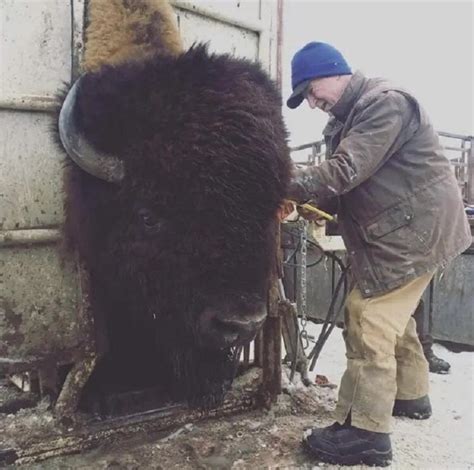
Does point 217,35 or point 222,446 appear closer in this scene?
point 222,446

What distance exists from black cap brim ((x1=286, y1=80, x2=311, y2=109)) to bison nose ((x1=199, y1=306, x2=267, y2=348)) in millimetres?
1480

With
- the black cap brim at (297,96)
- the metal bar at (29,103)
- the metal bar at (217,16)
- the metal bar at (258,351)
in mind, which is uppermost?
the metal bar at (217,16)

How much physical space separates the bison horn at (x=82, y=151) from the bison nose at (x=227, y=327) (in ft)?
2.75

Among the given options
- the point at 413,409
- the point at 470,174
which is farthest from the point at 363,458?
the point at 470,174

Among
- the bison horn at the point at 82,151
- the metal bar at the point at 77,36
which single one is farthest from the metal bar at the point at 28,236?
the metal bar at the point at 77,36

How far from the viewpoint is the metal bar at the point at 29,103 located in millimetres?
3141

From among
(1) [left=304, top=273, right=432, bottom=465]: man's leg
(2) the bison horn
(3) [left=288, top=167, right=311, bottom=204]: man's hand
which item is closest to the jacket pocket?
(1) [left=304, top=273, right=432, bottom=465]: man's leg

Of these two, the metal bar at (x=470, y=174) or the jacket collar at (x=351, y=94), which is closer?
the jacket collar at (x=351, y=94)

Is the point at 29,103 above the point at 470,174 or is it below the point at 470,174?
above

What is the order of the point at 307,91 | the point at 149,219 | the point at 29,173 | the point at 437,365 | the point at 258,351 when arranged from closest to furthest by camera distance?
the point at 149,219 < the point at 29,173 < the point at 307,91 < the point at 258,351 < the point at 437,365

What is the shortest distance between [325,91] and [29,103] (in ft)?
5.67

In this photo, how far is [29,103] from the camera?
321cm

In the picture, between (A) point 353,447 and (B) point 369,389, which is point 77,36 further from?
(A) point 353,447

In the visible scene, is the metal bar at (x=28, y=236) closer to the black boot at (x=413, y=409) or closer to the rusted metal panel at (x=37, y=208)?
the rusted metal panel at (x=37, y=208)
